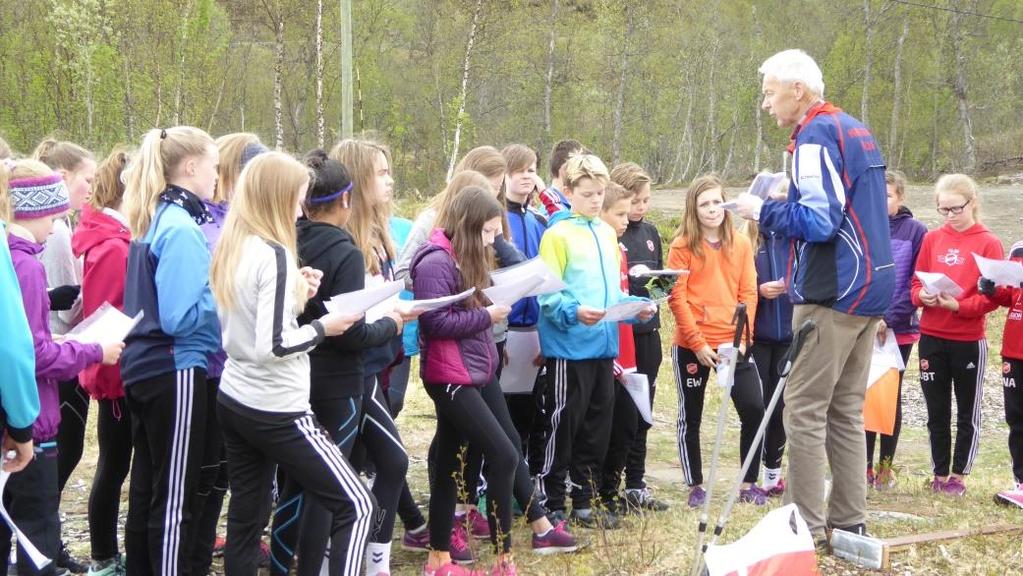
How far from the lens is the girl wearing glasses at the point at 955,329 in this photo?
602 cm

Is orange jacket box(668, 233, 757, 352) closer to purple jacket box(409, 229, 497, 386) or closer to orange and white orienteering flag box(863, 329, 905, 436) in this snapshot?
orange and white orienteering flag box(863, 329, 905, 436)

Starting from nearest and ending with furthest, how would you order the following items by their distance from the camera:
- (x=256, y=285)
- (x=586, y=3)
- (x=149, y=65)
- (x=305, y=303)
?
(x=256, y=285)
(x=305, y=303)
(x=149, y=65)
(x=586, y=3)

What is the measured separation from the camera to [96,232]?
4.21m

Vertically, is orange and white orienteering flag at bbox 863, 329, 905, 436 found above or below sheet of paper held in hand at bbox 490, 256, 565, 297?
below

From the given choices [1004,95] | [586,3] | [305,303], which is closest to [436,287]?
[305,303]

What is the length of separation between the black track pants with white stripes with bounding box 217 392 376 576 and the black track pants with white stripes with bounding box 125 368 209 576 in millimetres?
292

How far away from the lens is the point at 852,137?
4.27 metres

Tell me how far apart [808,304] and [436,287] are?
5.56 feet

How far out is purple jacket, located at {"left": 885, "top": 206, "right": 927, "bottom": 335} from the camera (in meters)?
6.32

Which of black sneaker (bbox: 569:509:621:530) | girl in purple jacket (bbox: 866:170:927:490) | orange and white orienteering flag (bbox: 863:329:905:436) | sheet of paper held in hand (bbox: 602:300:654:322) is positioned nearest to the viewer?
sheet of paper held in hand (bbox: 602:300:654:322)

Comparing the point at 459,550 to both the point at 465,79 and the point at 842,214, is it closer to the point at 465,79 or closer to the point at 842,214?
the point at 842,214

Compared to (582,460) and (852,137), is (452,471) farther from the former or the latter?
(852,137)

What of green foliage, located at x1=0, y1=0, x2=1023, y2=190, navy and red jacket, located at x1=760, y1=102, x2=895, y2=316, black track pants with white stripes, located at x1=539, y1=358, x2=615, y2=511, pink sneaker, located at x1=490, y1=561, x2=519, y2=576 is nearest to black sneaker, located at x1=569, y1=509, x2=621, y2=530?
black track pants with white stripes, located at x1=539, y1=358, x2=615, y2=511

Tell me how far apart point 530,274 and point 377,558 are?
1413 mm
